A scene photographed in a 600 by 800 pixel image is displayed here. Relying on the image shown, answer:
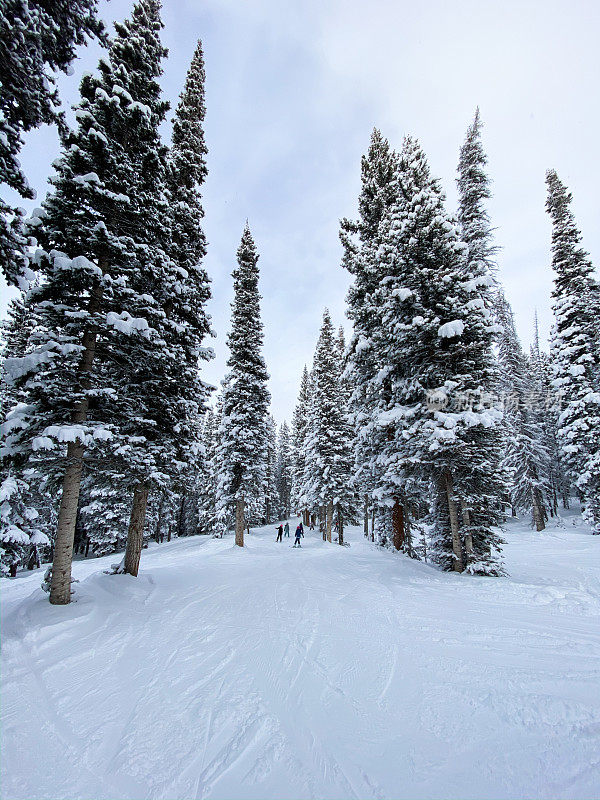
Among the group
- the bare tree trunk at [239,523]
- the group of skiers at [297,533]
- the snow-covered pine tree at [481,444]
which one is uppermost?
the snow-covered pine tree at [481,444]

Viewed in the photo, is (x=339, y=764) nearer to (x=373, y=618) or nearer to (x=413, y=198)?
(x=373, y=618)

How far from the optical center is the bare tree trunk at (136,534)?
1027 cm

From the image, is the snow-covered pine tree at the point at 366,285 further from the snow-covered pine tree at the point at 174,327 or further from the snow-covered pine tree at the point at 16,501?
the snow-covered pine tree at the point at 16,501

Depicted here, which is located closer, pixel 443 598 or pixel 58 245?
pixel 443 598

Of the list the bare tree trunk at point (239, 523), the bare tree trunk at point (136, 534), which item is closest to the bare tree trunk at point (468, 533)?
the bare tree trunk at point (136, 534)

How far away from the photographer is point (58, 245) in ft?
27.6

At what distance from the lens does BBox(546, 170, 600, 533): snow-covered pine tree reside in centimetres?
2184

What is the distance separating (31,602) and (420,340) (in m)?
12.6

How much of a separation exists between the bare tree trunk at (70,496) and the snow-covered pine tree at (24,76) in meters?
2.53

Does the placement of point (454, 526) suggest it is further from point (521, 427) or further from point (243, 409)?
point (521, 427)

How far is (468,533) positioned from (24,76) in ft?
49.7

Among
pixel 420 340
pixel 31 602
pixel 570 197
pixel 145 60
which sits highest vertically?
pixel 570 197

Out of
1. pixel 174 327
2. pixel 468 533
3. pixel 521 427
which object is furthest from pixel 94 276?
pixel 521 427

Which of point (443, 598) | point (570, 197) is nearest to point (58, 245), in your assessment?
point (443, 598)
